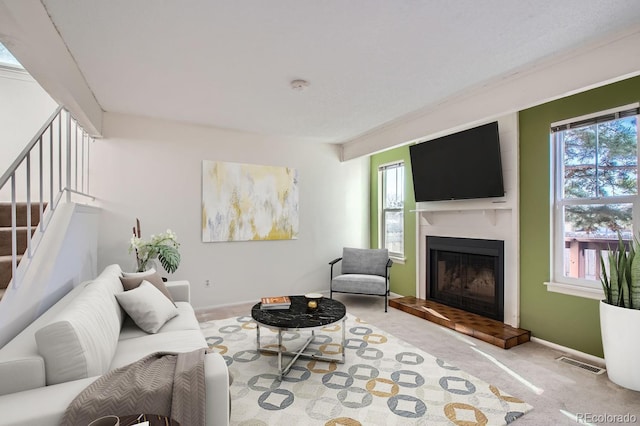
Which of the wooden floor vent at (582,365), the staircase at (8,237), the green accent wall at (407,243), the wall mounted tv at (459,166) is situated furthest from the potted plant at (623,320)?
the staircase at (8,237)

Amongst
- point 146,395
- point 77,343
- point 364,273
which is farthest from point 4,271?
point 364,273

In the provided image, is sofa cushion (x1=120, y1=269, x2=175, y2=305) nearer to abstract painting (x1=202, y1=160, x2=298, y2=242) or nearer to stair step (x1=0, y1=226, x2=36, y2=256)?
stair step (x1=0, y1=226, x2=36, y2=256)

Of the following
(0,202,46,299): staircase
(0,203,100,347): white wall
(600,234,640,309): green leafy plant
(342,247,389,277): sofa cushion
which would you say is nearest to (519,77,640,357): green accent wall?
(600,234,640,309): green leafy plant

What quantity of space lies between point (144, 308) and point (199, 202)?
7.12ft

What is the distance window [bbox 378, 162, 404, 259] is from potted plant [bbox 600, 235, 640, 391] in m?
2.77

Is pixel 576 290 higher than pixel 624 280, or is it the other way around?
pixel 624 280

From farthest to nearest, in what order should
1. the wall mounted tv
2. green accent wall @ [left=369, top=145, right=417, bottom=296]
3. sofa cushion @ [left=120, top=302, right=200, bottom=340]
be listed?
green accent wall @ [left=369, top=145, right=417, bottom=296] → the wall mounted tv → sofa cushion @ [left=120, top=302, right=200, bottom=340]

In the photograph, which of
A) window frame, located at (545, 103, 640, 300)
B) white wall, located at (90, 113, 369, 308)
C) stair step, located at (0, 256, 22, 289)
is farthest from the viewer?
white wall, located at (90, 113, 369, 308)

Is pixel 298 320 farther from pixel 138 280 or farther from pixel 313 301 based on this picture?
pixel 138 280

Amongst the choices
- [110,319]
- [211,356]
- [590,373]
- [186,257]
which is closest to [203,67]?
[110,319]

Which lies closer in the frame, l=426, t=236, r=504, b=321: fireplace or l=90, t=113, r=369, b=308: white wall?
l=426, t=236, r=504, b=321: fireplace

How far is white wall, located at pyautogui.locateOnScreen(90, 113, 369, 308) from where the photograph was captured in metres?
3.87

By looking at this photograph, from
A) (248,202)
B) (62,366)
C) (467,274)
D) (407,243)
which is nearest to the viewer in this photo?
(62,366)

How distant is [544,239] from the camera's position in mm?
3166
